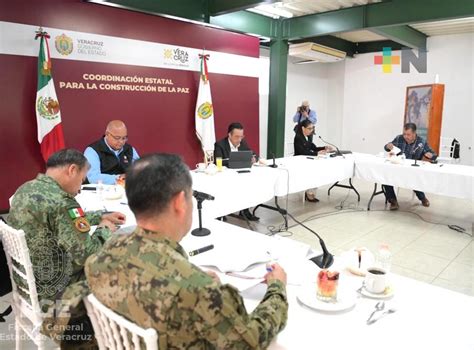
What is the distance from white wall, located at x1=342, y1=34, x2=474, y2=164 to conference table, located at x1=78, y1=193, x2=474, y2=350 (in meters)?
7.17

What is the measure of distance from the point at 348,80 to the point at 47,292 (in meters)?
8.66

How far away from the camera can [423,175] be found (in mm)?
4125

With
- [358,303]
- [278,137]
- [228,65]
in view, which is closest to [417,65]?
[278,137]

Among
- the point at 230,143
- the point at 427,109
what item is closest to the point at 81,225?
the point at 230,143

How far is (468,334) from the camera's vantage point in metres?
1.09

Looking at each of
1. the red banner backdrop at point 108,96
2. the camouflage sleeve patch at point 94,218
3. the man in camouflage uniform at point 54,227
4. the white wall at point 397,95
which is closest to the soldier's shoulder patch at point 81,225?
the man in camouflage uniform at point 54,227

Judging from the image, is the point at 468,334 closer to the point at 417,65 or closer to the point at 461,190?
the point at 461,190

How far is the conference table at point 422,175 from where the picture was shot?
3875 millimetres

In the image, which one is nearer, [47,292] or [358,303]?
[358,303]

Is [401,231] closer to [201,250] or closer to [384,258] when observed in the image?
[384,258]

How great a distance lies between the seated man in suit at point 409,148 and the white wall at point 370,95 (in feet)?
10.2

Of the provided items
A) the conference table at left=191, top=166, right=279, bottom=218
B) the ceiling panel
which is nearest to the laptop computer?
the conference table at left=191, top=166, right=279, bottom=218

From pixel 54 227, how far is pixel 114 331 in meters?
0.80

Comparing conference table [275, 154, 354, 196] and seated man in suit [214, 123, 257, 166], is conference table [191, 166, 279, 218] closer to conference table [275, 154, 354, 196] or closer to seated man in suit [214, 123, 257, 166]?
conference table [275, 154, 354, 196]
